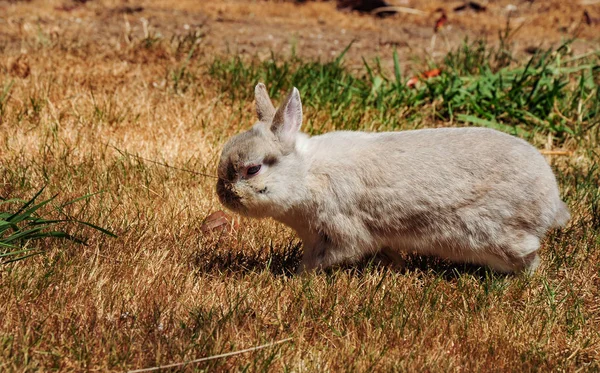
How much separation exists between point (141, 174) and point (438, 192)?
66.8 inches

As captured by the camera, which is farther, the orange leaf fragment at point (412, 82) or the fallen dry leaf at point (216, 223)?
the orange leaf fragment at point (412, 82)

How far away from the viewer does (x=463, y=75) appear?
5648 millimetres

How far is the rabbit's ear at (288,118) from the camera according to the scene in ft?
10.4

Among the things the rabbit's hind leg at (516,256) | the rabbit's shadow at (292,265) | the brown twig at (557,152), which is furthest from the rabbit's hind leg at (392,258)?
the brown twig at (557,152)

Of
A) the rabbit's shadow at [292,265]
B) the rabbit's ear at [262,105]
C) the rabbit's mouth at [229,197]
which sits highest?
the rabbit's ear at [262,105]

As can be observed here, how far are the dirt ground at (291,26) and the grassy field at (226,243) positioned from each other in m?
0.44

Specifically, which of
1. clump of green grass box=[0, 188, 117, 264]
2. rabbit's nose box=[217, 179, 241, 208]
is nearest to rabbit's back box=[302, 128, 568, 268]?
rabbit's nose box=[217, 179, 241, 208]

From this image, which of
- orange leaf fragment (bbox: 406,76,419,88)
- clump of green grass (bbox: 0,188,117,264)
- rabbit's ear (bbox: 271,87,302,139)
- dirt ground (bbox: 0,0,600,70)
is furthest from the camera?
dirt ground (bbox: 0,0,600,70)

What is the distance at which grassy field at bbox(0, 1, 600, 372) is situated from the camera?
2.60 meters

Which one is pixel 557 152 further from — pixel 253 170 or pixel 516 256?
pixel 253 170

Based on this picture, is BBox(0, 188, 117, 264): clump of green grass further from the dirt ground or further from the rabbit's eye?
the dirt ground

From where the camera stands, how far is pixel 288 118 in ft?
10.6

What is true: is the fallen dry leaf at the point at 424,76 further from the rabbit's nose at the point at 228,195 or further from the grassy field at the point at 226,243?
the rabbit's nose at the point at 228,195

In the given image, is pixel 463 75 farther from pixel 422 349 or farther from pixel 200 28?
pixel 422 349
